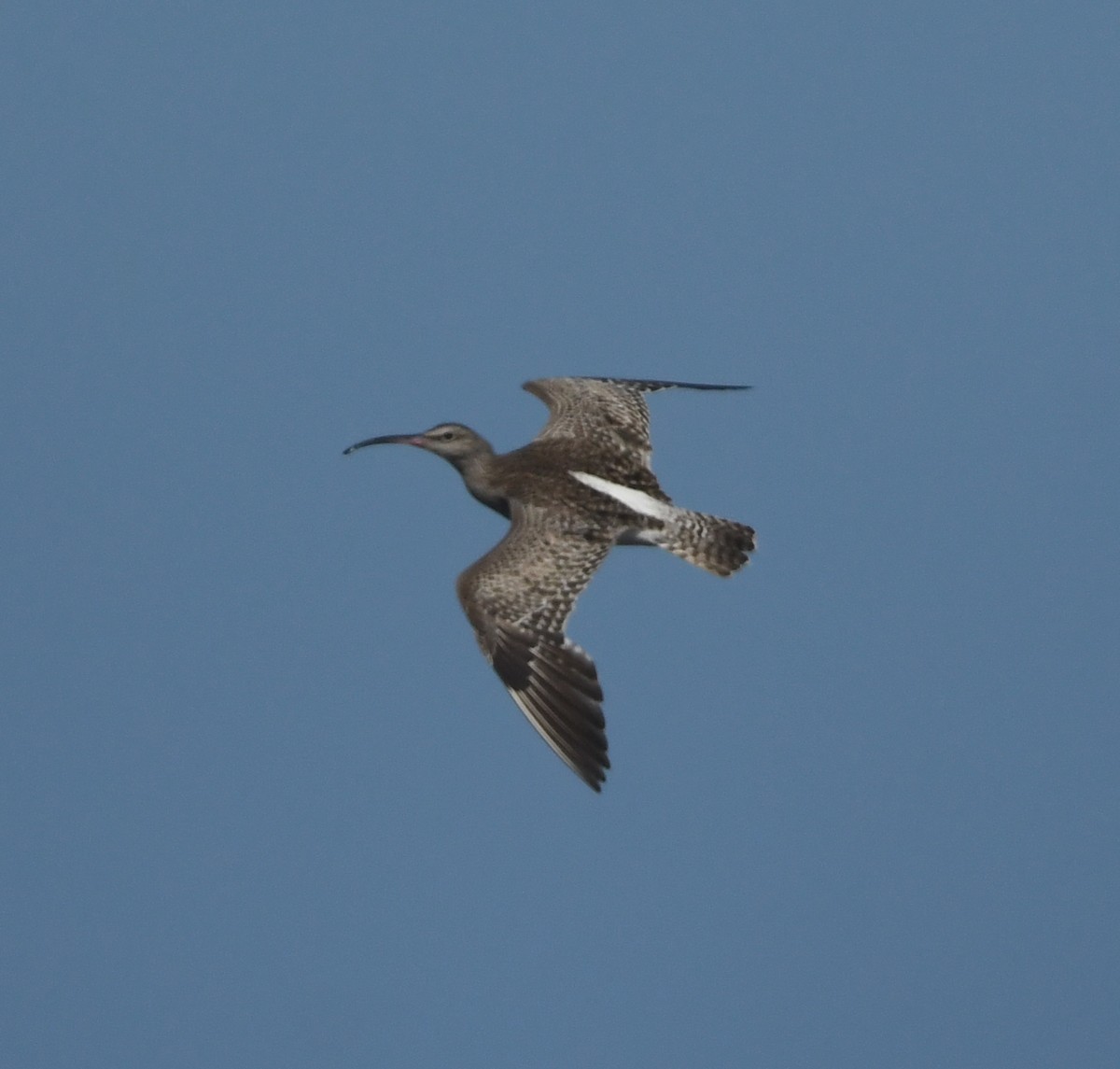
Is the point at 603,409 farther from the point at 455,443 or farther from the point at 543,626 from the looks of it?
the point at 543,626

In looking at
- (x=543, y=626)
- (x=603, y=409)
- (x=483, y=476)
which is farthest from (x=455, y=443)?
(x=543, y=626)

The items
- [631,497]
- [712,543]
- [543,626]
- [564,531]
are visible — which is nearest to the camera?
[543,626]

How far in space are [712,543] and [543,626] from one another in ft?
5.28

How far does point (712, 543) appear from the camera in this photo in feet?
49.8

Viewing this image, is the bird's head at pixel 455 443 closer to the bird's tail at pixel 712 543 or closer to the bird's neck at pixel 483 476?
the bird's neck at pixel 483 476

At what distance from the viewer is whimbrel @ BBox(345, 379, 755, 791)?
13.7 meters

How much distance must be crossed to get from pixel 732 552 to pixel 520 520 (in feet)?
4.66

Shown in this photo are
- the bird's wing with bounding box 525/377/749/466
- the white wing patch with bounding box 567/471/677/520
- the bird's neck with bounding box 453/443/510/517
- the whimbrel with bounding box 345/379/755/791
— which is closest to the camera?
the whimbrel with bounding box 345/379/755/791

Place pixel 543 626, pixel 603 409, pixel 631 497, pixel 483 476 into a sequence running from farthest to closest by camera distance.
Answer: pixel 603 409
pixel 483 476
pixel 631 497
pixel 543 626

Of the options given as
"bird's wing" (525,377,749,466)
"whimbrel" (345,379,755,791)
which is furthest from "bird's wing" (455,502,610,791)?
"bird's wing" (525,377,749,466)

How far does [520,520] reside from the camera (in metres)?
15.1

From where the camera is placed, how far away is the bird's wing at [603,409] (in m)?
16.6

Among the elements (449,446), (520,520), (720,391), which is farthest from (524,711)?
(720,391)

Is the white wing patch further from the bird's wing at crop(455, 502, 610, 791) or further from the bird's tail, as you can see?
the bird's wing at crop(455, 502, 610, 791)
